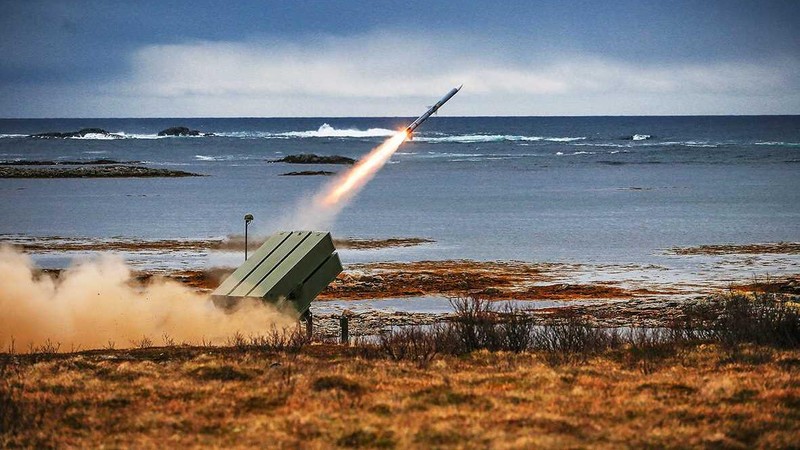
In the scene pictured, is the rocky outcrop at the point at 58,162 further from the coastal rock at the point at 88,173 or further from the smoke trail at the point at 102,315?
the smoke trail at the point at 102,315

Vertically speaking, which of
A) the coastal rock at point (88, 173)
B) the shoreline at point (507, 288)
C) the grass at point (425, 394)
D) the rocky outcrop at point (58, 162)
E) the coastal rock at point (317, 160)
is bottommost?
the shoreline at point (507, 288)

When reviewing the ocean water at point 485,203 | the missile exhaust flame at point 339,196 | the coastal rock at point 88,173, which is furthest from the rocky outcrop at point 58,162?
the missile exhaust flame at point 339,196

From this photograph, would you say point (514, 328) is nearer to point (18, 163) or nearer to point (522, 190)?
point (522, 190)

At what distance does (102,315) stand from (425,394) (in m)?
12.2

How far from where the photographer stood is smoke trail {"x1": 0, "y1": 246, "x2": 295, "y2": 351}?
21484 mm

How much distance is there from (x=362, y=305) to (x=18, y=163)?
80802mm

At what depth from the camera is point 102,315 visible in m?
23.4

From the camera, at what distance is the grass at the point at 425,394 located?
1130cm

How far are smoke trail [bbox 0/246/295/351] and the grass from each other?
3094 mm

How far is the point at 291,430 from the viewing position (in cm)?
1149

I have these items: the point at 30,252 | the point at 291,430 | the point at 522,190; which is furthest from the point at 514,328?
the point at 522,190

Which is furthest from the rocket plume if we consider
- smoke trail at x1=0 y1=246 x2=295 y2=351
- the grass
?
the grass

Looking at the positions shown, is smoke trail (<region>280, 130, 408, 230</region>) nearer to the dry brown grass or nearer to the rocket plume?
the rocket plume

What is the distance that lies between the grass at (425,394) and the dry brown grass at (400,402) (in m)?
0.03
